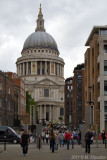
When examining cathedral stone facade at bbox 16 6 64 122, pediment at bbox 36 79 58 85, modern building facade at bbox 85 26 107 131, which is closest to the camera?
modern building facade at bbox 85 26 107 131

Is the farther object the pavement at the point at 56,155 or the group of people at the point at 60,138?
the group of people at the point at 60,138

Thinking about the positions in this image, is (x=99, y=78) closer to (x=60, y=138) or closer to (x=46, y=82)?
(x=60, y=138)

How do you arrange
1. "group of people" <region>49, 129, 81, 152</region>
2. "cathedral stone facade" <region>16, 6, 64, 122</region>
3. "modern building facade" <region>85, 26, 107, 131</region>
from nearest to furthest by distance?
"group of people" <region>49, 129, 81, 152</region>
"modern building facade" <region>85, 26, 107, 131</region>
"cathedral stone facade" <region>16, 6, 64, 122</region>

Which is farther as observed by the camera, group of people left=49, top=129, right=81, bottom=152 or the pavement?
group of people left=49, top=129, right=81, bottom=152

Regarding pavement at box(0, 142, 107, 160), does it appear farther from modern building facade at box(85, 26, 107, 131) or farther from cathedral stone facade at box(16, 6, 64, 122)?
cathedral stone facade at box(16, 6, 64, 122)

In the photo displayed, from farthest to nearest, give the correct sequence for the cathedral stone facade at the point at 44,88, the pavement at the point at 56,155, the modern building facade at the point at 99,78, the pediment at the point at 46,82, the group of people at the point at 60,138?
the pediment at the point at 46,82, the cathedral stone facade at the point at 44,88, the modern building facade at the point at 99,78, the group of people at the point at 60,138, the pavement at the point at 56,155

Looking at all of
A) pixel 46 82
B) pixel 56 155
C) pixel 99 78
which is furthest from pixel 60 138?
pixel 46 82

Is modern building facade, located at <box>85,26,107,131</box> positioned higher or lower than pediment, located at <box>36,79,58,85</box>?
lower

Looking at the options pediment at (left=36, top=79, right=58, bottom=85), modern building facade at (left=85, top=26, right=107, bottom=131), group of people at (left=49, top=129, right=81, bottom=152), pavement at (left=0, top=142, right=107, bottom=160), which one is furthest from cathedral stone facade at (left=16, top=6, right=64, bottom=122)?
pavement at (left=0, top=142, right=107, bottom=160)

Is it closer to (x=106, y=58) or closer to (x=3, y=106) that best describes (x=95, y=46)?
(x=106, y=58)

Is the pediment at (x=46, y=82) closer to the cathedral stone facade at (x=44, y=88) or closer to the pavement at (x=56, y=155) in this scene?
the cathedral stone facade at (x=44, y=88)

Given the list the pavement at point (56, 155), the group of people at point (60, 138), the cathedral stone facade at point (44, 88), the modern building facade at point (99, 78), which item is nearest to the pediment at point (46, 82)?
the cathedral stone facade at point (44, 88)

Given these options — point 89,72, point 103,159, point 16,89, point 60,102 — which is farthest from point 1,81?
point 60,102

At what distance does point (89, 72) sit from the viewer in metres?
67.1
